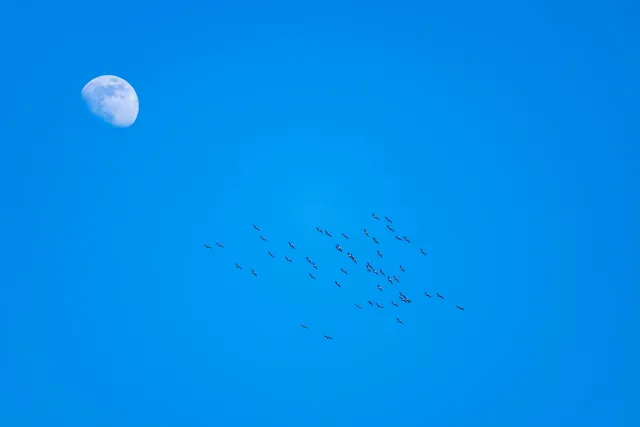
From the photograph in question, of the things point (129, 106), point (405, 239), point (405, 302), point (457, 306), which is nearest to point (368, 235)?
point (405, 239)

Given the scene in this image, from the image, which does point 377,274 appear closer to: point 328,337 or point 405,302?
point 405,302

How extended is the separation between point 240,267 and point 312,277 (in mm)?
7247

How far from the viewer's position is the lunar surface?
156ft

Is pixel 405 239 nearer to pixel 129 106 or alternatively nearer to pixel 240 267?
pixel 240 267

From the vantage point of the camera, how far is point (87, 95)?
47.5 m

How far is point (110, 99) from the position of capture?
157 feet

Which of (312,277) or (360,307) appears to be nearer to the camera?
(360,307)

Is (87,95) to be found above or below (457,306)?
below

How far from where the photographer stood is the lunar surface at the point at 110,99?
47469 millimetres

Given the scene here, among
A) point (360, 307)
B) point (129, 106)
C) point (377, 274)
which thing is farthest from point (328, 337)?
point (129, 106)

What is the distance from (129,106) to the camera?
162ft

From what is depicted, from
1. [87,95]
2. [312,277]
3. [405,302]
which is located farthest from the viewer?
[312,277]

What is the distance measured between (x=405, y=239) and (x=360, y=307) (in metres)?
7.60

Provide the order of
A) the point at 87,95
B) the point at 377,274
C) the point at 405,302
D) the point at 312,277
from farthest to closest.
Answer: the point at 312,277 → the point at 405,302 → the point at 377,274 → the point at 87,95
